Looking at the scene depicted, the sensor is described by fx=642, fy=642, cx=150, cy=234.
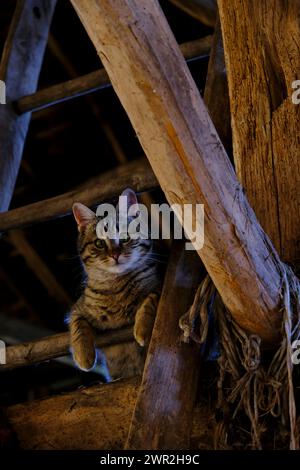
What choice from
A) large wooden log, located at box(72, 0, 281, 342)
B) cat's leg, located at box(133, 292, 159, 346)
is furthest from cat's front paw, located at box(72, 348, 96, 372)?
large wooden log, located at box(72, 0, 281, 342)

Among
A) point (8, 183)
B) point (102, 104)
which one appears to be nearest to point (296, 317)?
point (8, 183)

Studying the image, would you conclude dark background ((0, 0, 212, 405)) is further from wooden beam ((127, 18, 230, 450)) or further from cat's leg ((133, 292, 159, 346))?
wooden beam ((127, 18, 230, 450))

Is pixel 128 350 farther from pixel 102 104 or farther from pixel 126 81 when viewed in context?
pixel 102 104

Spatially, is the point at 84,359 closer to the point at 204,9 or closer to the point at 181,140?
the point at 181,140

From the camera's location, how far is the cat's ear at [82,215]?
1.98 metres

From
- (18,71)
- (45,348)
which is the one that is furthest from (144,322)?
(18,71)

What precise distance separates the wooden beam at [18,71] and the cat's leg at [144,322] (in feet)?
2.51

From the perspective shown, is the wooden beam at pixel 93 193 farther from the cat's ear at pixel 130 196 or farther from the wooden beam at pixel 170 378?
the wooden beam at pixel 170 378

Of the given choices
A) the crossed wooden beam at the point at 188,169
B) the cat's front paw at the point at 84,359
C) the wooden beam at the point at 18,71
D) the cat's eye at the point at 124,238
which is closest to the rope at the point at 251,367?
the crossed wooden beam at the point at 188,169

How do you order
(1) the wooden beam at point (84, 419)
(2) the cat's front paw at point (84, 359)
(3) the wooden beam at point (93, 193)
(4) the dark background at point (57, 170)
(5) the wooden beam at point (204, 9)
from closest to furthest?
(1) the wooden beam at point (84, 419), (2) the cat's front paw at point (84, 359), (3) the wooden beam at point (93, 193), (5) the wooden beam at point (204, 9), (4) the dark background at point (57, 170)

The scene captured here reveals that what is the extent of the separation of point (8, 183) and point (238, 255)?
1233 mm

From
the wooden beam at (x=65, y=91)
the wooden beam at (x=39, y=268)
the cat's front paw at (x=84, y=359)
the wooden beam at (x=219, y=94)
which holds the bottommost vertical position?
the cat's front paw at (x=84, y=359)

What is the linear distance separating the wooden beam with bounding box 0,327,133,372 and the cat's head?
239 millimetres

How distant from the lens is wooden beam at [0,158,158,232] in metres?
1.88
